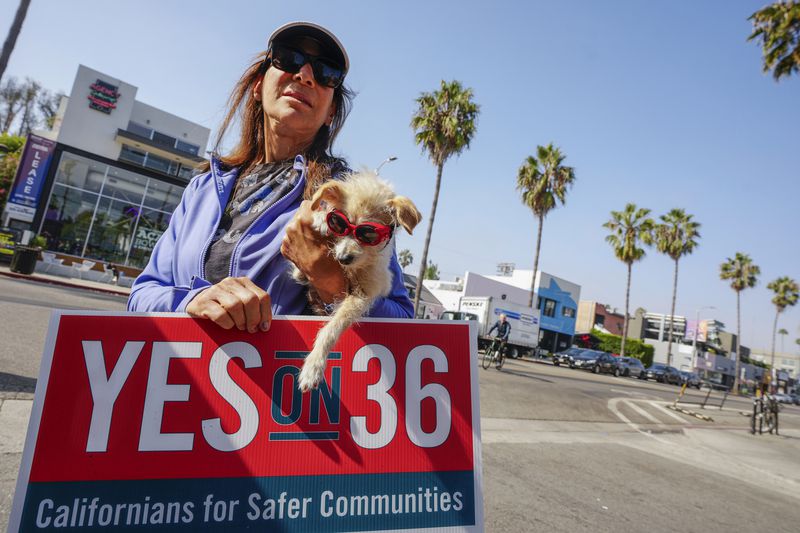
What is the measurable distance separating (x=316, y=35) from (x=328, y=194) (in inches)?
27.0

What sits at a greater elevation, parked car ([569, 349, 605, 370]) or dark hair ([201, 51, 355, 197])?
dark hair ([201, 51, 355, 197])

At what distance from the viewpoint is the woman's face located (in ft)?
5.42

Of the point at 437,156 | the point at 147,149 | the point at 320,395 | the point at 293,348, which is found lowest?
the point at 320,395

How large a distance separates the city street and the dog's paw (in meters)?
0.54

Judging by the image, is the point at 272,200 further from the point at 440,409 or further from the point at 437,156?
the point at 437,156

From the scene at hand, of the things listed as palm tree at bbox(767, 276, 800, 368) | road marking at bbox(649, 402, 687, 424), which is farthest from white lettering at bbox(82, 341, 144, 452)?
palm tree at bbox(767, 276, 800, 368)

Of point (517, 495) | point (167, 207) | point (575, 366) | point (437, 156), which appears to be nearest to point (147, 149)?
point (167, 207)

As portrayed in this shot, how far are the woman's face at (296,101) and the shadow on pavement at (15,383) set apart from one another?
16.5 ft

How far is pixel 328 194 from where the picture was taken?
143 centimetres

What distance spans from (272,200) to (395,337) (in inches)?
25.4

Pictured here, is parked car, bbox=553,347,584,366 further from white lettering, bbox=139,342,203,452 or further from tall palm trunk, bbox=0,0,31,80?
white lettering, bbox=139,342,203,452

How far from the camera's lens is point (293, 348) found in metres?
1.38

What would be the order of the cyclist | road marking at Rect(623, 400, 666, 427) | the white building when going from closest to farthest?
road marking at Rect(623, 400, 666, 427)
the cyclist
the white building

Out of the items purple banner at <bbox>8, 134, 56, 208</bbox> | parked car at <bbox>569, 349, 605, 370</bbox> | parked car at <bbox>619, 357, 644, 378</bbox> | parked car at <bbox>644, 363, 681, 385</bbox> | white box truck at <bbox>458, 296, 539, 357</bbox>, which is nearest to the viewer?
purple banner at <bbox>8, 134, 56, 208</bbox>
